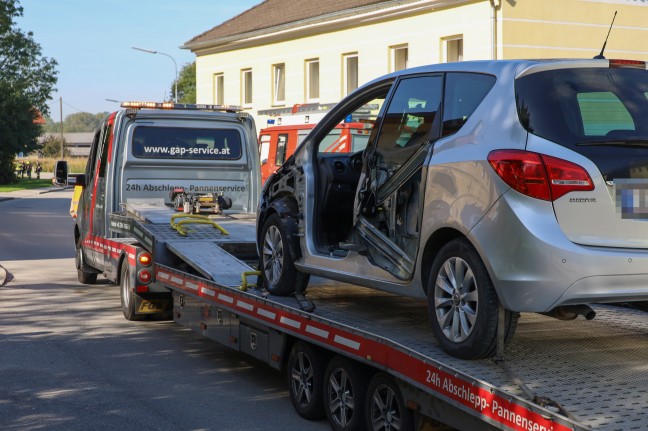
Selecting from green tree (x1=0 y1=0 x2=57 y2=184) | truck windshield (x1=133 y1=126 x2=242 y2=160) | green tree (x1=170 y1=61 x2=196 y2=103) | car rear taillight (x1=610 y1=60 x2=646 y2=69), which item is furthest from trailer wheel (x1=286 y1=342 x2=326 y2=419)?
green tree (x1=170 y1=61 x2=196 y2=103)

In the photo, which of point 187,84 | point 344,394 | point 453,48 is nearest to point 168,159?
point 344,394

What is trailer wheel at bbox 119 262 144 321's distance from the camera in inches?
427

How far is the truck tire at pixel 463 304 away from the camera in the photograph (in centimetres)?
516

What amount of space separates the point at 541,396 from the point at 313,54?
102 feet

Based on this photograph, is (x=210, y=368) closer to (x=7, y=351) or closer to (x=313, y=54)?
(x=7, y=351)

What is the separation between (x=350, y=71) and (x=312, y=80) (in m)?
2.42

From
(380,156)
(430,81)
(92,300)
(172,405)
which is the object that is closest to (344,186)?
(380,156)

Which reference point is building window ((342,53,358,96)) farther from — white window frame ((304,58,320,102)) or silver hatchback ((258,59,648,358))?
silver hatchback ((258,59,648,358))

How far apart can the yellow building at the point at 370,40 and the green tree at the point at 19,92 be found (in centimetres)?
2244

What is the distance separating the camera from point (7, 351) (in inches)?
371

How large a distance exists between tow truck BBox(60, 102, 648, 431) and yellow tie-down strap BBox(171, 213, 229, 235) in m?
0.02

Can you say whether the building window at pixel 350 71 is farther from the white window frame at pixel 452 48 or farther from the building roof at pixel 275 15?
the white window frame at pixel 452 48

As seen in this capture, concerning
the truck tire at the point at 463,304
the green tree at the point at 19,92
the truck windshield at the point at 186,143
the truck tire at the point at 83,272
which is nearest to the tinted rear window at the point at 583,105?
the truck tire at the point at 463,304

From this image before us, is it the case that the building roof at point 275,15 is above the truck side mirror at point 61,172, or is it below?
above
